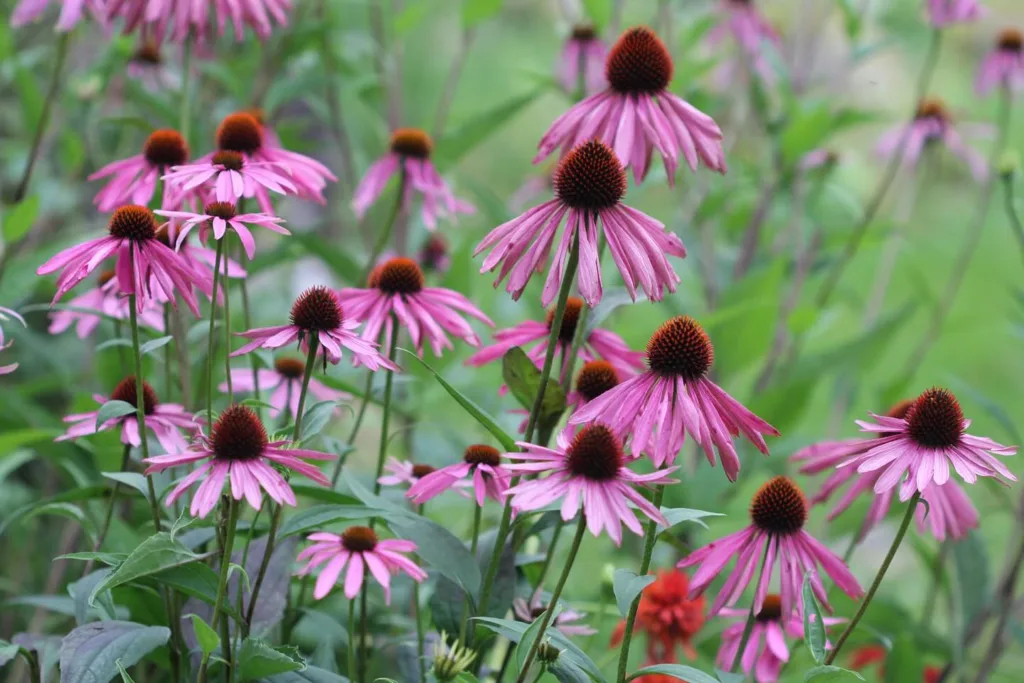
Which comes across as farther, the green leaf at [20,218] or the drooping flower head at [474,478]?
the green leaf at [20,218]

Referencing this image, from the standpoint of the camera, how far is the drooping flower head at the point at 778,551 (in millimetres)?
936

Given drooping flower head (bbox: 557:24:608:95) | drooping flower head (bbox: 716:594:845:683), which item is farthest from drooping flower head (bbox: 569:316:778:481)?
drooping flower head (bbox: 557:24:608:95)

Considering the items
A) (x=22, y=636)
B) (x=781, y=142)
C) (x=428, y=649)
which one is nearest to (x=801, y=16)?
(x=781, y=142)

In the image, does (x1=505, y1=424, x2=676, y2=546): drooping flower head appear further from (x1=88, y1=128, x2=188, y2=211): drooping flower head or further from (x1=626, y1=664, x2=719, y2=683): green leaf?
(x1=88, y1=128, x2=188, y2=211): drooping flower head

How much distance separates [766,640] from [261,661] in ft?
1.59

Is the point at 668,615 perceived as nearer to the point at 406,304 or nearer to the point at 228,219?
the point at 406,304

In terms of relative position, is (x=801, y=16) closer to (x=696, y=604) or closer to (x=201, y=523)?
(x=696, y=604)

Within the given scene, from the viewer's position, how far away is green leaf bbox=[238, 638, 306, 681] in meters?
0.80

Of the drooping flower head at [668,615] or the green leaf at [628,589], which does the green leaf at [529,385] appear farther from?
the drooping flower head at [668,615]

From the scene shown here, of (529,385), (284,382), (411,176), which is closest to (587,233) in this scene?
(529,385)

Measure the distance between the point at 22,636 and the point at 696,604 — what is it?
2.18 ft

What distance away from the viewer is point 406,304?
105 cm

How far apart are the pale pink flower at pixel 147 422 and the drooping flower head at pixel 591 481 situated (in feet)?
1.01

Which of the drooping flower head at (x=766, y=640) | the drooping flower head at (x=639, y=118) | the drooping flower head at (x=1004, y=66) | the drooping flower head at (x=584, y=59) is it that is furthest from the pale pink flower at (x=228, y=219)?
the drooping flower head at (x=1004, y=66)
